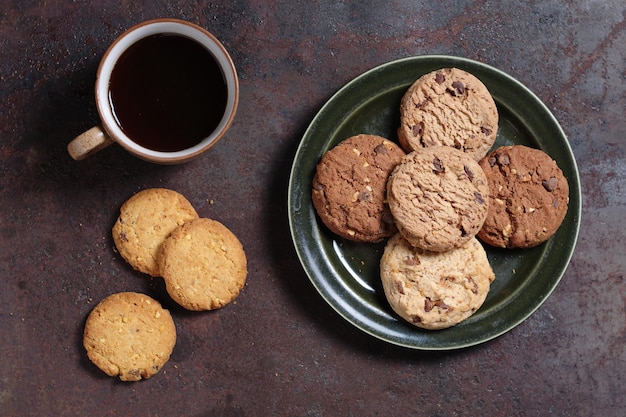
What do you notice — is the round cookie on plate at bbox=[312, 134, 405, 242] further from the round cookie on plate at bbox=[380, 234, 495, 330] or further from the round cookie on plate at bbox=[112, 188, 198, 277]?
the round cookie on plate at bbox=[112, 188, 198, 277]

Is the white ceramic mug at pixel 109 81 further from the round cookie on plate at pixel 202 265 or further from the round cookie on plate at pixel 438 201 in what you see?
the round cookie on plate at pixel 438 201

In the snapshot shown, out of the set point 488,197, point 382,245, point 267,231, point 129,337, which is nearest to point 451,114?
point 488,197

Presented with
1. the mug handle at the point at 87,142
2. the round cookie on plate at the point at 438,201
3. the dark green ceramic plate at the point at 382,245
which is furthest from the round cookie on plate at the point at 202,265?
the round cookie on plate at the point at 438,201

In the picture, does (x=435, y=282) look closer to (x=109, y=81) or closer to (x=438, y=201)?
(x=438, y=201)

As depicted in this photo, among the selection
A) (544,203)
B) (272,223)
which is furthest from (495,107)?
(272,223)

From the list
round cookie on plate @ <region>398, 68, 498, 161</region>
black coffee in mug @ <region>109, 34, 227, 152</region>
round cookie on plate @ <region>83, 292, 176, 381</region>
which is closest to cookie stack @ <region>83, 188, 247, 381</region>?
round cookie on plate @ <region>83, 292, 176, 381</region>
